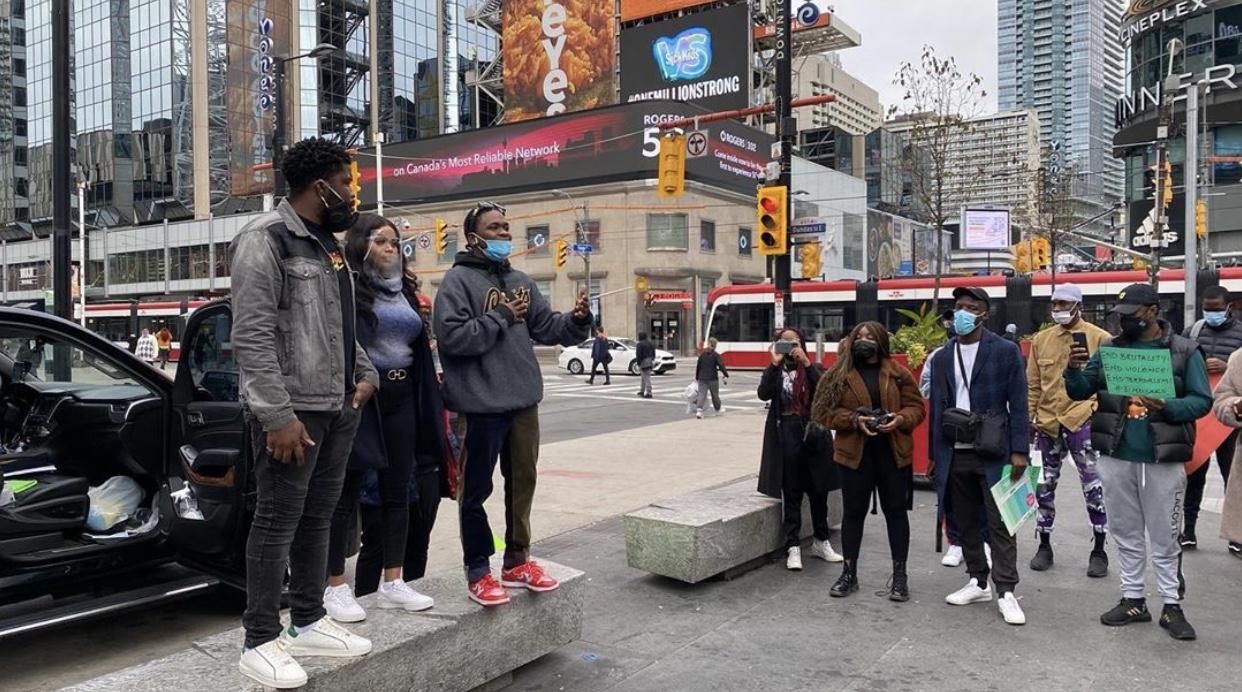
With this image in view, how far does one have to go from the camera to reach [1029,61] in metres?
69.2

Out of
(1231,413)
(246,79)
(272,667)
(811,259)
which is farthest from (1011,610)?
A: (246,79)

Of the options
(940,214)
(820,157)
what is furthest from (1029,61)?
(940,214)

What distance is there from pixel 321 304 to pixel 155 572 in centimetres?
272

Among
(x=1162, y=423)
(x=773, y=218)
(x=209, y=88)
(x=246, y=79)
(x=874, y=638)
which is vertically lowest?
(x=874, y=638)

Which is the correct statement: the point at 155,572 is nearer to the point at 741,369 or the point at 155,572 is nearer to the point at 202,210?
the point at 741,369

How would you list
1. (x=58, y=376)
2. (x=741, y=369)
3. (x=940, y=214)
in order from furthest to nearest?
(x=741, y=369) < (x=940, y=214) < (x=58, y=376)

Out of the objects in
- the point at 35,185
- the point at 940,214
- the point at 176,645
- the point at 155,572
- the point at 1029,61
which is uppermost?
the point at 1029,61

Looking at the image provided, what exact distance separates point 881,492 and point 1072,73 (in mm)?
70691

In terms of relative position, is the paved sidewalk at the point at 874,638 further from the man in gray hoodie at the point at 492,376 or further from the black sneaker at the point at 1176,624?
the man in gray hoodie at the point at 492,376

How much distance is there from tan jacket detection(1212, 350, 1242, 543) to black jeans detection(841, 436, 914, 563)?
66.1 inches

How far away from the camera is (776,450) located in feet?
20.6

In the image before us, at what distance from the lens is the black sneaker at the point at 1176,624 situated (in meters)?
4.66

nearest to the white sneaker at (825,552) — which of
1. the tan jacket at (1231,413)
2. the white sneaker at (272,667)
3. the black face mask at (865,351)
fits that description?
the black face mask at (865,351)

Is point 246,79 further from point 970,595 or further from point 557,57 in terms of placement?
point 970,595
